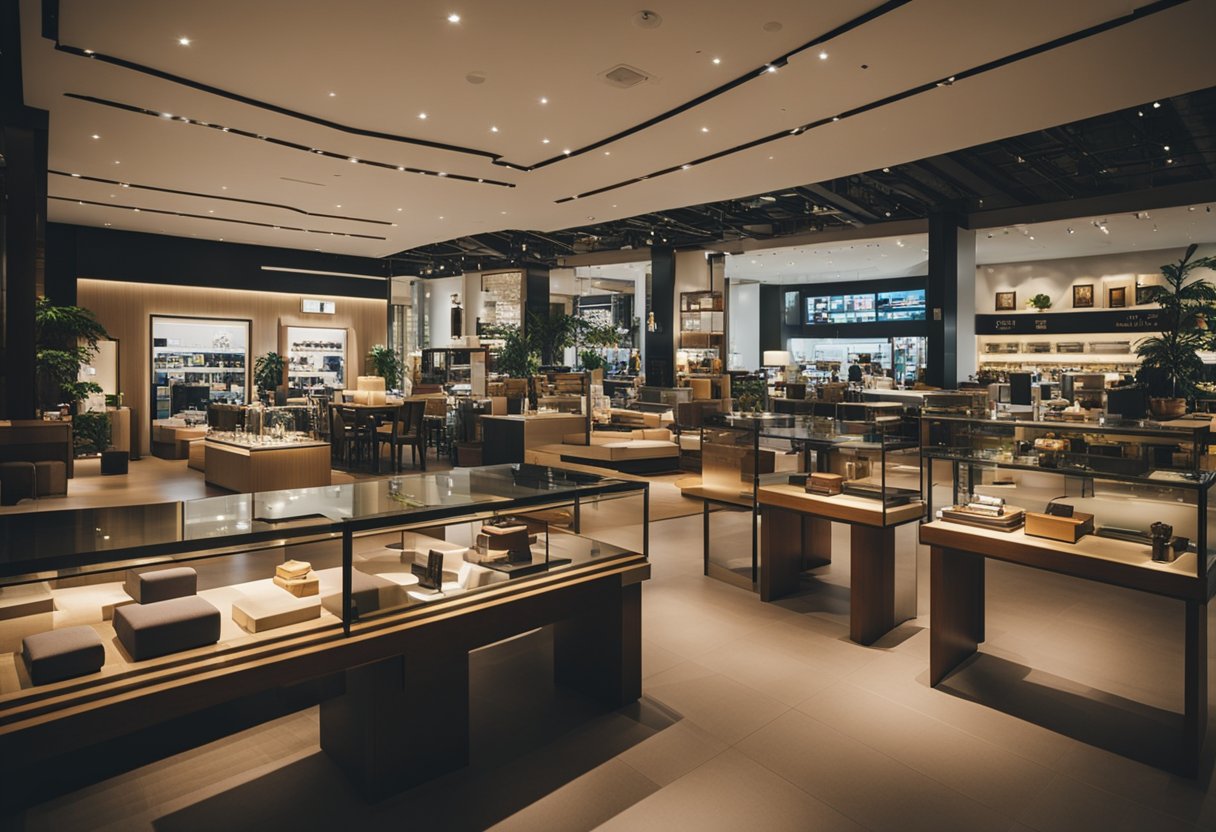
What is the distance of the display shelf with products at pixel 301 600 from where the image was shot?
5.97ft

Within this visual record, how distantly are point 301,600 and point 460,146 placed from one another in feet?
23.6

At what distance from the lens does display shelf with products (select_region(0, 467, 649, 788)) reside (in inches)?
71.7

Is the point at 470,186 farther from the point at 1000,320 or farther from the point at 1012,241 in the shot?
the point at 1000,320

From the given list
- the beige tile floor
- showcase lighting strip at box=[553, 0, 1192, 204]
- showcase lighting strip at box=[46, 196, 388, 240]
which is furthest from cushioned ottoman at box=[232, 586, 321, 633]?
showcase lighting strip at box=[46, 196, 388, 240]

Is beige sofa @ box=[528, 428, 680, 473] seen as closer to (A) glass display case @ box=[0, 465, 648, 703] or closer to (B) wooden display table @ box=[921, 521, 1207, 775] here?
(B) wooden display table @ box=[921, 521, 1207, 775]

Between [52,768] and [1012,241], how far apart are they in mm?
17719

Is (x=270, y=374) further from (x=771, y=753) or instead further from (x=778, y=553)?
(x=771, y=753)

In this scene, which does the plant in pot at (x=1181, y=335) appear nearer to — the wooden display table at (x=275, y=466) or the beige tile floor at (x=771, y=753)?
the beige tile floor at (x=771, y=753)

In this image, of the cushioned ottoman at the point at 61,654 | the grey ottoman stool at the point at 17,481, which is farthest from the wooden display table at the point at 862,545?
the grey ottoman stool at the point at 17,481

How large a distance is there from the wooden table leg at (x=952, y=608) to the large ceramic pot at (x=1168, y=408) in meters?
4.26

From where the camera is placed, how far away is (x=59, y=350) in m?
9.55

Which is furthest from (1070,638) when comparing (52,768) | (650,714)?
(52,768)

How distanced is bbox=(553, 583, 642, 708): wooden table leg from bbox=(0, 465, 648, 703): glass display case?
0.24 m

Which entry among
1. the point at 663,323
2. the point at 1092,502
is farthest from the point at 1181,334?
the point at 663,323
